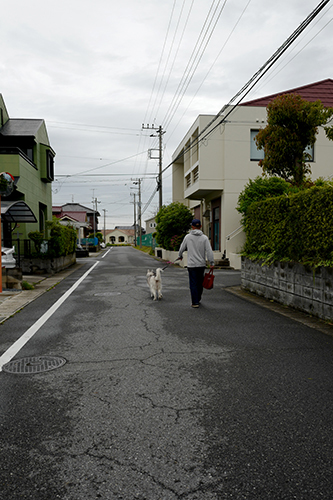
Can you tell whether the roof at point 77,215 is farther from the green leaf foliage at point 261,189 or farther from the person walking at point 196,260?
the person walking at point 196,260

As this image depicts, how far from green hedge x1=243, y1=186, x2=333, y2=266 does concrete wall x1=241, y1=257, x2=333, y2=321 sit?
23 cm

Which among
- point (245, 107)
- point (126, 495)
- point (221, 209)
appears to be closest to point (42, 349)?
point (126, 495)

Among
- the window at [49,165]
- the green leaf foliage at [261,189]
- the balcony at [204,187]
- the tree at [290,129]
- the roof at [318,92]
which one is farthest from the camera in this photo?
the roof at [318,92]

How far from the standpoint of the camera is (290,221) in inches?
342

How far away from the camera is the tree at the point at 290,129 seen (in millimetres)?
11570

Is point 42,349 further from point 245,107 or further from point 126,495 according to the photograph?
point 245,107

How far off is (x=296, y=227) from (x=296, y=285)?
1.25 m

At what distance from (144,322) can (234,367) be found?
280 centimetres

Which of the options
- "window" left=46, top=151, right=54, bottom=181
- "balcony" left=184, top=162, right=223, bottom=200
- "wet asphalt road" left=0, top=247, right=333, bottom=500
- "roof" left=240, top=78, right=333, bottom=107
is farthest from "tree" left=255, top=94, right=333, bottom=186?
"window" left=46, top=151, right=54, bottom=181

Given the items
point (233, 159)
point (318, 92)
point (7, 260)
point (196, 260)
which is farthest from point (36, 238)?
point (318, 92)

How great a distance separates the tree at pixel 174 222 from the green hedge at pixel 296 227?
1545 centimetres

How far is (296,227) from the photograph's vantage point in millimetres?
8391

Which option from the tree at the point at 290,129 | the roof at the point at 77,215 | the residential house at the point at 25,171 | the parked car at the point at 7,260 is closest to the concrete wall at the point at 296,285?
the tree at the point at 290,129

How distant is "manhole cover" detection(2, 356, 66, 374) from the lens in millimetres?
4520
